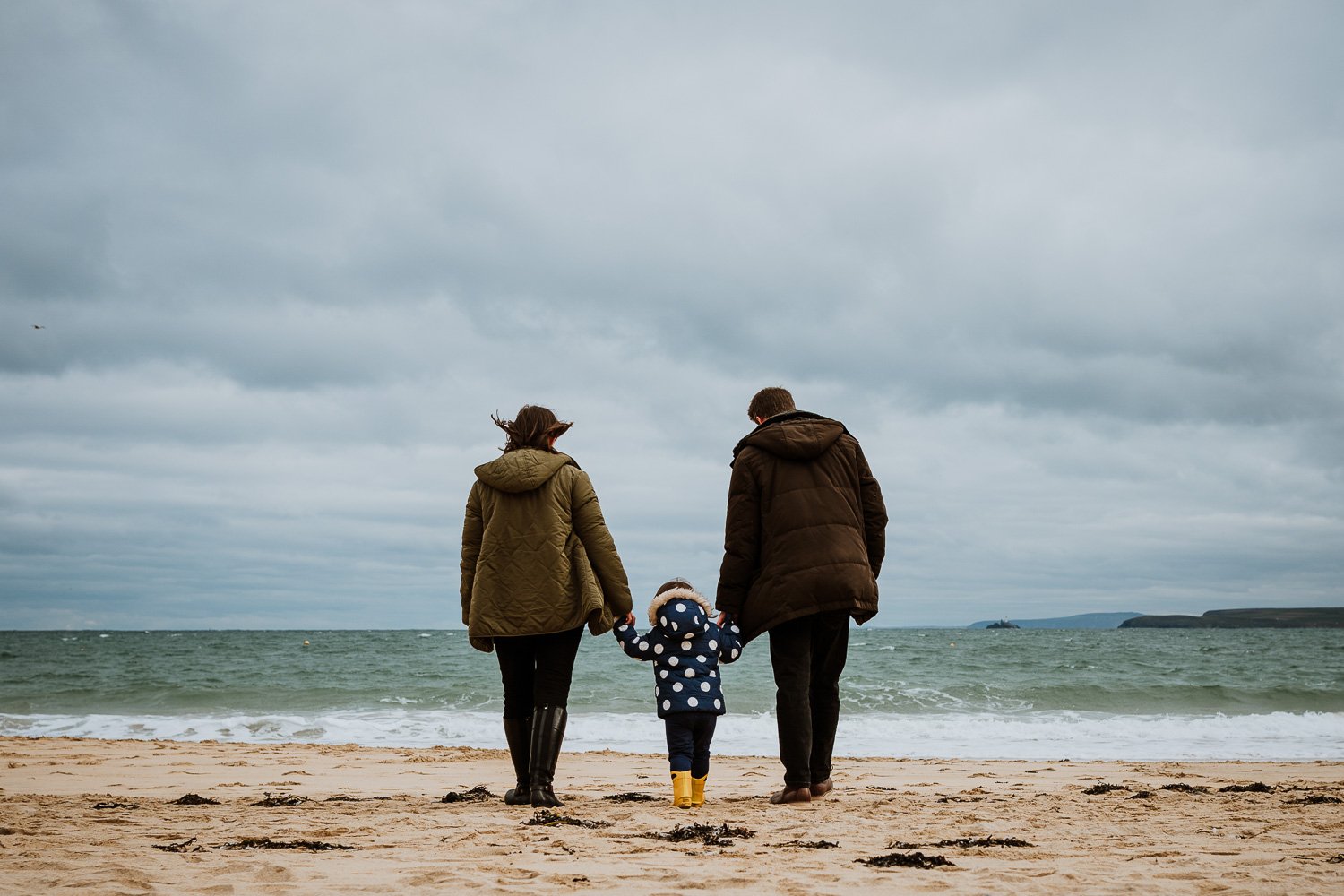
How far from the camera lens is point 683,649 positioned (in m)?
4.38

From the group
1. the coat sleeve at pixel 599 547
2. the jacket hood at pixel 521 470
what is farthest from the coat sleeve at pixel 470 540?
the coat sleeve at pixel 599 547

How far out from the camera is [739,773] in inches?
260

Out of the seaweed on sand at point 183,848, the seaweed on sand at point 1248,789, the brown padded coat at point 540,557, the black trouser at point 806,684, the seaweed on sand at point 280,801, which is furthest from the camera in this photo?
the seaweed on sand at point 1248,789

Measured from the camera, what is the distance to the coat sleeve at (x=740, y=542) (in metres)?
4.46

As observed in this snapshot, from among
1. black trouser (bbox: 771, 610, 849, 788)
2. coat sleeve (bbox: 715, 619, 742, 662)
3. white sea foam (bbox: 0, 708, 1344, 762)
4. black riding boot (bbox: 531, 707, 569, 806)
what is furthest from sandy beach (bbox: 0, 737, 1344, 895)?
white sea foam (bbox: 0, 708, 1344, 762)

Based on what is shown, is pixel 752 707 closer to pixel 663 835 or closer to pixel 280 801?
pixel 280 801

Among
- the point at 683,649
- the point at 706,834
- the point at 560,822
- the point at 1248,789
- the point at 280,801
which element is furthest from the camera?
the point at 1248,789

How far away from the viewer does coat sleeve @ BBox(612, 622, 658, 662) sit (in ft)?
14.2

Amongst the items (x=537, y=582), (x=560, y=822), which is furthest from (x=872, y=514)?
(x=560, y=822)

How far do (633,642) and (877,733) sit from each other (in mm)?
7261

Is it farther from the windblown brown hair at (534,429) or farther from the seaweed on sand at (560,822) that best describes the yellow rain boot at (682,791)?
the windblown brown hair at (534,429)

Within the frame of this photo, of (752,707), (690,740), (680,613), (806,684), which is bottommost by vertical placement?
(752,707)

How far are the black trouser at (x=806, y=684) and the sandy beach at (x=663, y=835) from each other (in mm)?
259

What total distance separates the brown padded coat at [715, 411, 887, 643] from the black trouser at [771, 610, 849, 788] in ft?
0.44
